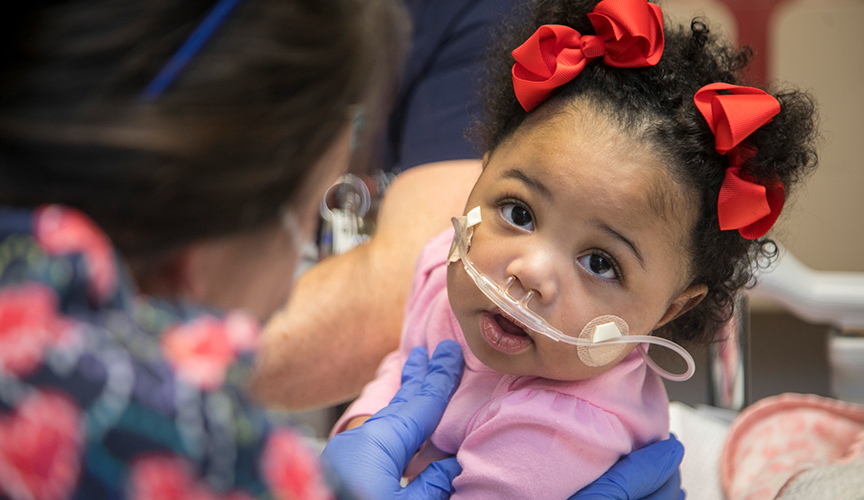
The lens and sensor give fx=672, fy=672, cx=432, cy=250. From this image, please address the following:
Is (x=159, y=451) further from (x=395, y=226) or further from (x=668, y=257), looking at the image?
(x=395, y=226)

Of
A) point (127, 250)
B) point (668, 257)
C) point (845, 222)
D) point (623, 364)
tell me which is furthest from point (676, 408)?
point (845, 222)

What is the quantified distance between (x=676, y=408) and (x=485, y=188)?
0.81 meters

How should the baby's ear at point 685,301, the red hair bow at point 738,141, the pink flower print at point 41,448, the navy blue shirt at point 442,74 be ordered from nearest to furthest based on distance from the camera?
the pink flower print at point 41,448, the red hair bow at point 738,141, the baby's ear at point 685,301, the navy blue shirt at point 442,74

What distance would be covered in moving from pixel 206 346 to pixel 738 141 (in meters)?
0.74

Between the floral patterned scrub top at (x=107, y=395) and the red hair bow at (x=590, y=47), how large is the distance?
63 centimetres

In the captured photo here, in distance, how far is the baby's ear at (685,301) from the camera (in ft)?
3.44

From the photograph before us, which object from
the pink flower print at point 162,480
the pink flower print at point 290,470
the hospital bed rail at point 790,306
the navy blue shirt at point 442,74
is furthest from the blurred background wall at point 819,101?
the pink flower print at point 162,480

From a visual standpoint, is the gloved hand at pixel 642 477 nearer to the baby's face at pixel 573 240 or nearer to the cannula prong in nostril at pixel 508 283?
the baby's face at pixel 573 240

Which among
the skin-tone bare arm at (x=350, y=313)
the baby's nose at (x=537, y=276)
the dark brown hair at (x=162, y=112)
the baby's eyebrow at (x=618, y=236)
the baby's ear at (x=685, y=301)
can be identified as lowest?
the skin-tone bare arm at (x=350, y=313)

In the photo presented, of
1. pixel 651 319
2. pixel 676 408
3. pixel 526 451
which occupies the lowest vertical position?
pixel 676 408

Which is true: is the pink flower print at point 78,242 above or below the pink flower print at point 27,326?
above

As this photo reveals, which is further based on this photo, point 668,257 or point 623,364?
point 623,364

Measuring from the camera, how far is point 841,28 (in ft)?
9.64

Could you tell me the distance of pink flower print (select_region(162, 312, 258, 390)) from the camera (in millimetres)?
535
